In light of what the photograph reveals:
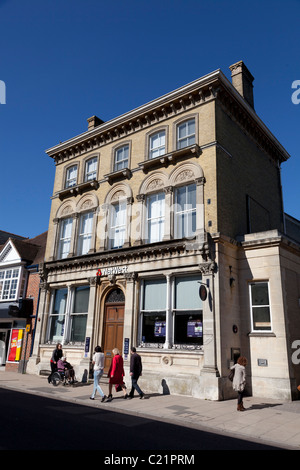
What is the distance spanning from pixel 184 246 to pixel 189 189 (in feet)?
10.1

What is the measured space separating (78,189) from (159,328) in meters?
10.1

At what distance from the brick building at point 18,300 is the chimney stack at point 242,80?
54.1ft

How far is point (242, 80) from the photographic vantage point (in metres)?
19.8

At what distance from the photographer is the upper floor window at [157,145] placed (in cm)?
1831

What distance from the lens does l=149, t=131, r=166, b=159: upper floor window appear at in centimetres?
1831

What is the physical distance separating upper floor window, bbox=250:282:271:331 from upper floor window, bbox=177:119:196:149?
297 inches

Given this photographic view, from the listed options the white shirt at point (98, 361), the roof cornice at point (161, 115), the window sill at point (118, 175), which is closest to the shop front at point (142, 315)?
the white shirt at point (98, 361)

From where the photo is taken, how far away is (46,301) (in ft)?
67.8

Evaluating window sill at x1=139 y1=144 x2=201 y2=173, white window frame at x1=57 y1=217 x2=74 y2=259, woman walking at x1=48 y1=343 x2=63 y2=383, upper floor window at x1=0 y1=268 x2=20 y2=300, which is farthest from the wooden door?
upper floor window at x1=0 y1=268 x2=20 y2=300

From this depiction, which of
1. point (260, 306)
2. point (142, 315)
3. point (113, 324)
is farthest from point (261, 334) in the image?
point (113, 324)

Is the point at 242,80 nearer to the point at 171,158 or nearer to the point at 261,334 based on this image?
the point at 171,158

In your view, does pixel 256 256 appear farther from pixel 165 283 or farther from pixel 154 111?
pixel 154 111

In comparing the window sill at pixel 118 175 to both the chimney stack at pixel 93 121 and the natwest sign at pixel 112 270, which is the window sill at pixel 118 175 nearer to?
the natwest sign at pixel 112 270

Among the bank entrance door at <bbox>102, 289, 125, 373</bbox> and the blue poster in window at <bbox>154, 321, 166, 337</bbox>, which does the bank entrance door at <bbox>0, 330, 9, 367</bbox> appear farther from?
the blue poster in window at <bbox>154, 321, 166, 337</bbox>
